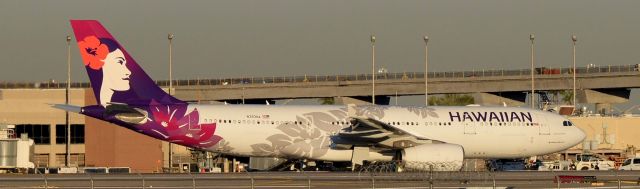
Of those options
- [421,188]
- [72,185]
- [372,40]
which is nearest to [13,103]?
[372,40]

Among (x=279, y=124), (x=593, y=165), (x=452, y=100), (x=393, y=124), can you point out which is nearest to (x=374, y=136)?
(x=393, y=124)

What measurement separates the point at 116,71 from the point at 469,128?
49.5 feet

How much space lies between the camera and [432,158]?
185ft

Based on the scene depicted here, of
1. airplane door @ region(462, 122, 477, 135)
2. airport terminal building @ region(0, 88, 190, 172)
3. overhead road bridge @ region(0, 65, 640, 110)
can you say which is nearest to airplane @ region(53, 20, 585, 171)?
airplane door @ region(462, 122, 477, 135)

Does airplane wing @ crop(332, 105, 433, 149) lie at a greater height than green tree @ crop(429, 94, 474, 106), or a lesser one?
lesser

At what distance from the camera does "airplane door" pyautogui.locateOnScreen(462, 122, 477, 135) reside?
59866 millimetres

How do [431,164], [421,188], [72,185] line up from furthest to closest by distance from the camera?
[431,164] → [72,185] → [421,188]

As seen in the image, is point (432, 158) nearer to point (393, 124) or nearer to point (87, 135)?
point (393, 124)

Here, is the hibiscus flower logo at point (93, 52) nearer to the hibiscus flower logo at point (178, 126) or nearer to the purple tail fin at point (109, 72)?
the purple tail fin at point (109, 72)

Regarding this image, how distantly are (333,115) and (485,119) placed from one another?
6808 mm

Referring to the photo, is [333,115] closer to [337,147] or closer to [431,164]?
[337,147]

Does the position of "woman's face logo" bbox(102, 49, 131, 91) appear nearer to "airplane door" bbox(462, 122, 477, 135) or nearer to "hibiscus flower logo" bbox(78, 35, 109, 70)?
"hibiscus flower logo" bbox(78, 35, 109, 70)

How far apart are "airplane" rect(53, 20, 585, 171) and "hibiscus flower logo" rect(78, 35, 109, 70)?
41mm

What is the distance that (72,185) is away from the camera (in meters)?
40.2
